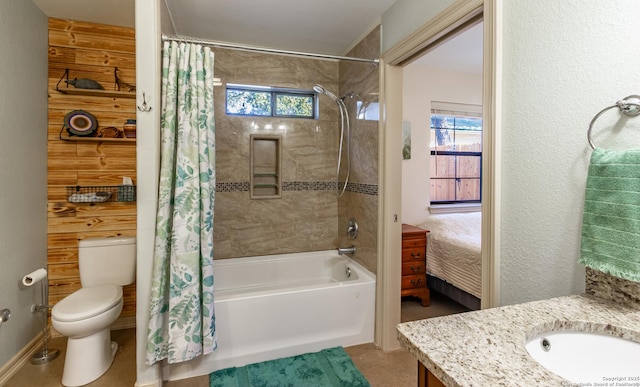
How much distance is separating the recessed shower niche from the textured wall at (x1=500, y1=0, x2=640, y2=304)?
207cm

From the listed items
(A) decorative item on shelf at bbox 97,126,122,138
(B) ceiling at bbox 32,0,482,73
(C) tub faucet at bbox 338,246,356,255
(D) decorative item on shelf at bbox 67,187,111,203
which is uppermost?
(B) ceiling at bbox 32,0,482,73

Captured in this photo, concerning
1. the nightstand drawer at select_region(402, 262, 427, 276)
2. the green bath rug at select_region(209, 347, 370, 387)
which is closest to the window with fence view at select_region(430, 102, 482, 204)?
the nightstand drawer at select_region(402, 262, 427, 276)

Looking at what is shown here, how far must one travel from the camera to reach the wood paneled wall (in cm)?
239

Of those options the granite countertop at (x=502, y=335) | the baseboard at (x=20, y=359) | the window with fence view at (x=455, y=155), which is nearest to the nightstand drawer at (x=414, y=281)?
the window with fence view at (x=455, y=155)

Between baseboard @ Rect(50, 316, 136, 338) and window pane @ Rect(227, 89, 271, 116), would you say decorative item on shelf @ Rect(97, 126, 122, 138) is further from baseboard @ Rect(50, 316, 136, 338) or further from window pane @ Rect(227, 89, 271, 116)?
baseboard @ Rect(50, 316, 136, 338)

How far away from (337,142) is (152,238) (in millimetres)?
1921

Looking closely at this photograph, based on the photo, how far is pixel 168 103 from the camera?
1.82 m

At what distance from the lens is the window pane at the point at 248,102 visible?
2855 mm

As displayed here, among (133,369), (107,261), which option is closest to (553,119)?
(133,369)

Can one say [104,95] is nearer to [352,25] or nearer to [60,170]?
[60,170]

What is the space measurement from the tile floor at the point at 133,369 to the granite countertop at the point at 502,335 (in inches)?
52.2

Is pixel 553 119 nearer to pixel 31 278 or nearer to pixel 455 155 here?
pixel 31 278

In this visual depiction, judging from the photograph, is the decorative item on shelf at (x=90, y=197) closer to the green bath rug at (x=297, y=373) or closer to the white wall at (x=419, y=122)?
the green bath rug at (x=297, y=373)

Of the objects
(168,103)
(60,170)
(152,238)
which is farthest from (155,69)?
(60,170)
